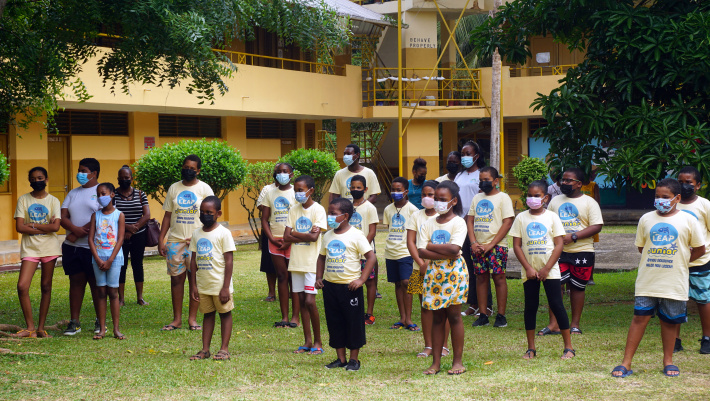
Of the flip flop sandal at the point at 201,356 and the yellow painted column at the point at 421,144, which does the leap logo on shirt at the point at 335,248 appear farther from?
Answer: the yellow painted column at the point at 421,144

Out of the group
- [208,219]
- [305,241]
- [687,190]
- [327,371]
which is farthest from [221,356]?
[687,190]

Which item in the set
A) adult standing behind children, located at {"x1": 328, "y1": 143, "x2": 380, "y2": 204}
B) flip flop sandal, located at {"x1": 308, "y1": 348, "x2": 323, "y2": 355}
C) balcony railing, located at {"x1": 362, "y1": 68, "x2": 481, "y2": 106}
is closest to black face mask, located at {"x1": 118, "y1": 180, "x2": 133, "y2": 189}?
adult standing behind children, located at {"x1": 328, "y1": 143, "x2": 380, "y2": 204}

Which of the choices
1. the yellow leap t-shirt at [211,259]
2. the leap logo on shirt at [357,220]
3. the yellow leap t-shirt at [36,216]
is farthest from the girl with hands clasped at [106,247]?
the leap logo on shirt at [357,220]

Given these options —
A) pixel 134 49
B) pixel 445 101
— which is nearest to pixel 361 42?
pixel 445 101

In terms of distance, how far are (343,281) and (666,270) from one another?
2.51 m

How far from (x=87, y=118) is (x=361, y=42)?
9270mm

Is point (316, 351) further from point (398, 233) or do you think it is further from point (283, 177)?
point (283, 177)

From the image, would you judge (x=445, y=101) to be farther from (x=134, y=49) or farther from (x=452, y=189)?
(x=452, y=189)

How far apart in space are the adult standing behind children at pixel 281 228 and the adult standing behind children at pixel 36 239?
2161 millimetres

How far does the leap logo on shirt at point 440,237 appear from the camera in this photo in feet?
20.6

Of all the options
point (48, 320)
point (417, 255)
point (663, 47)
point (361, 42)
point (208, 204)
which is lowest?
point (48, 320)

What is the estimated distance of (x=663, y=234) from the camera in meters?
6.15

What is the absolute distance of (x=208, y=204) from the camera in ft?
22.4

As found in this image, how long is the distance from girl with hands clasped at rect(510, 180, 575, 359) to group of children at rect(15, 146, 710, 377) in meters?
0.01
